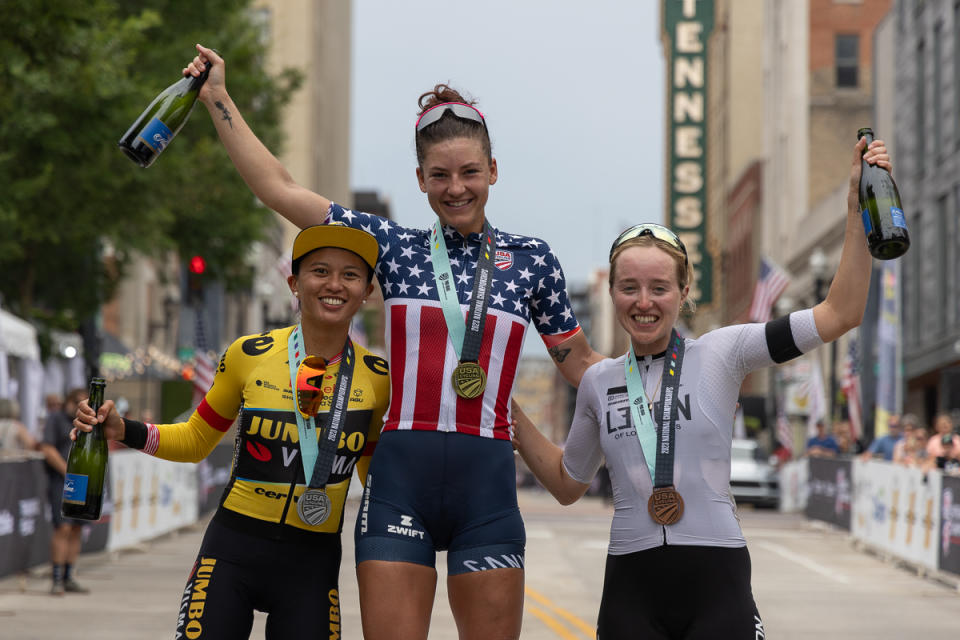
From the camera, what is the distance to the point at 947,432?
20.1 m

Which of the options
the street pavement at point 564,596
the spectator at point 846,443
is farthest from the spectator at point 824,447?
the street pavement at point 564,596

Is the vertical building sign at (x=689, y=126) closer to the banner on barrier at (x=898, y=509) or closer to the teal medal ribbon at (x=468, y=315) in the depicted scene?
the banner on barrier at (x=898, y=509)

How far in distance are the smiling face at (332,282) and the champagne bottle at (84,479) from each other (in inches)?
32.1

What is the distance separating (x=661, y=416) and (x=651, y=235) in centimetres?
62

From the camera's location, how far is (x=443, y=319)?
493 cm

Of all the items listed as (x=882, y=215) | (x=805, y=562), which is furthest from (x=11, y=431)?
(x=882, y=215)

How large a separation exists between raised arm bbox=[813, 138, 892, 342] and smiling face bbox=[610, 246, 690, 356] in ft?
1.57

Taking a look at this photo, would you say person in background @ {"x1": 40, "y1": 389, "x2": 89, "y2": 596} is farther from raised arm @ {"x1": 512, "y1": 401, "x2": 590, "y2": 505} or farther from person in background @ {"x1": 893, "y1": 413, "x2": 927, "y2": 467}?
person in background @ {"x1": 893, "y1": 413, "x2": 927, "y2": 467}

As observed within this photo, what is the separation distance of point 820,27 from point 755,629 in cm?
5688

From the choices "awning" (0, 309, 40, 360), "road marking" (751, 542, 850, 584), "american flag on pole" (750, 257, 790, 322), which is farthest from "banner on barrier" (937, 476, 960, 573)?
"american flag on pole" (750, 257, 790, 322)

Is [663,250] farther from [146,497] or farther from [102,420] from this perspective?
[146,497]

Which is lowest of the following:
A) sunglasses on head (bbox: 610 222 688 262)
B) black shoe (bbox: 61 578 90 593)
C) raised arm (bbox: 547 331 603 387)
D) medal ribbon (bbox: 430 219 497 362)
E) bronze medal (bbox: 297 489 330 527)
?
black shoe (bbox: 61 578 90 593)

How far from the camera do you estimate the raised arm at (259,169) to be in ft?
17.0

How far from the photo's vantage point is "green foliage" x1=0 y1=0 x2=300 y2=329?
19562 mm
